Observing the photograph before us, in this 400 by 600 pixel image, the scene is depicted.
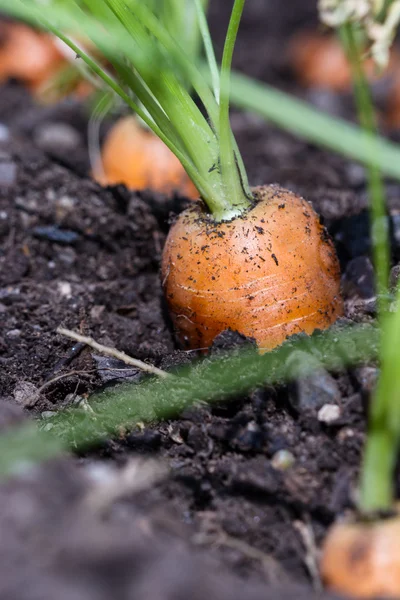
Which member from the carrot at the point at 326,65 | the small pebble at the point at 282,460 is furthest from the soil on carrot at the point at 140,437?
the carrot at the point at 326,65

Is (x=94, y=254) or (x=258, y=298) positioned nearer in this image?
(x=258, y=298)

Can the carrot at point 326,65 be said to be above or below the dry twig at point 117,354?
below

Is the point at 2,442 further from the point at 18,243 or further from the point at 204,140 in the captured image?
the point at 18,243

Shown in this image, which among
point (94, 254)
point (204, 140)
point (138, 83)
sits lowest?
point (94, 254)

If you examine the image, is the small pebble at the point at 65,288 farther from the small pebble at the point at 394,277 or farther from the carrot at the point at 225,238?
the small pebble at the point at 394,277

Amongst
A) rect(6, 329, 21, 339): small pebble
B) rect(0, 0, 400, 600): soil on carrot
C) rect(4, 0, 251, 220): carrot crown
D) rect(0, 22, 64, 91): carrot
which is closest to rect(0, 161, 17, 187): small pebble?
rect(0, 0, 400, 600): soil on carrot

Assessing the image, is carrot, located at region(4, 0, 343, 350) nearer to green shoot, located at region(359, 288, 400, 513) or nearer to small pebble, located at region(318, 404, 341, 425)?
small pebble, located at region(318, 404, 341, 425)

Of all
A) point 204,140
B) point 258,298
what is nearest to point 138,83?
point 204,140
